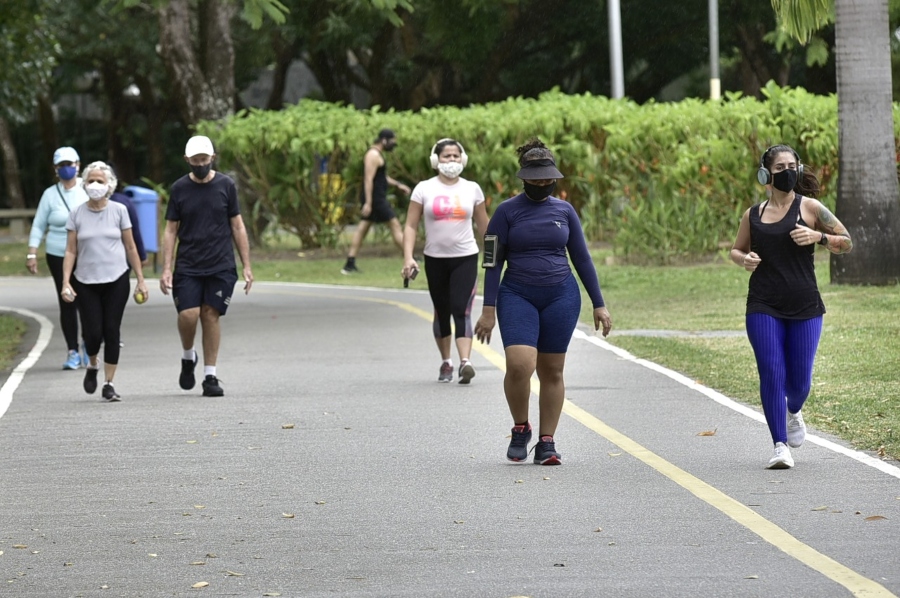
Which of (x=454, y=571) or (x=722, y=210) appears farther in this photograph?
(x=722, y=210)

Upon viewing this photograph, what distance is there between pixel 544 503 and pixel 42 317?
12983 mm

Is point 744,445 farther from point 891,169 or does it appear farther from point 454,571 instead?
point 891,169

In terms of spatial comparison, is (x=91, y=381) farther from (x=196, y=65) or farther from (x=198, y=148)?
(x=196, y=65)

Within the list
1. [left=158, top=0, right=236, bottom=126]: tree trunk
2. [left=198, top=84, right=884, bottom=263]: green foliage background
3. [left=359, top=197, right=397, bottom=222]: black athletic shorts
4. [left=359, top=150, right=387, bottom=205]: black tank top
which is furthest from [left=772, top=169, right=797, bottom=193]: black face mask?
[left=158, top=0, right=236, bottom=126]: tree trunk

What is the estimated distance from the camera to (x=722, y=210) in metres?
23.7

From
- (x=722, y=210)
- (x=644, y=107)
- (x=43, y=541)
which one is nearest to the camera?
(x=43, y=541)

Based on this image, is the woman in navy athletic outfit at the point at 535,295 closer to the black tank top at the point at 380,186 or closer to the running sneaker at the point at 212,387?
the running sneaker at the point at 212,387

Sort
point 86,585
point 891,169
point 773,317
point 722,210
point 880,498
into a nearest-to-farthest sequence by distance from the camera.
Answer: point 86,585 < point 880,498 < point 773,317 < point 891,169 < point 722,210

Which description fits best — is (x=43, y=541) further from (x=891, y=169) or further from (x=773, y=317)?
(x=891, y=169)

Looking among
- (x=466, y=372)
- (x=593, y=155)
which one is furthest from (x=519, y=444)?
(x=593, y=155)

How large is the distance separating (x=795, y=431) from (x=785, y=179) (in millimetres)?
1294

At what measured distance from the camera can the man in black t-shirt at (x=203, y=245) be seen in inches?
Result: 482

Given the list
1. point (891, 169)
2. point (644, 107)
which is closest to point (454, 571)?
point (891, 169)

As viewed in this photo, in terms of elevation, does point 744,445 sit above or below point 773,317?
below
